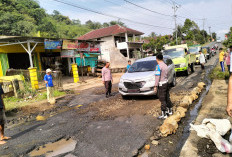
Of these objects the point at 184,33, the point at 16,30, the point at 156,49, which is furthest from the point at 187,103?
the point at 184,33

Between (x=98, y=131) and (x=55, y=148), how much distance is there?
1127mm

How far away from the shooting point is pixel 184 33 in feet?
178

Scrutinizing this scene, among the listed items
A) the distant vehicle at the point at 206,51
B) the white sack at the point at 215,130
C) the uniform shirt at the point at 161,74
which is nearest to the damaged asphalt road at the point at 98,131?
the white sack at the point at 215,130

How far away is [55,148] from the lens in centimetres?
392

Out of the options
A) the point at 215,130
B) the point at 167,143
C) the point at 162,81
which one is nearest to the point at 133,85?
the point at 162,81

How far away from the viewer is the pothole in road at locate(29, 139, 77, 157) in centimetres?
371

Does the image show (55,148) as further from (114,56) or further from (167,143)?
(114,56)

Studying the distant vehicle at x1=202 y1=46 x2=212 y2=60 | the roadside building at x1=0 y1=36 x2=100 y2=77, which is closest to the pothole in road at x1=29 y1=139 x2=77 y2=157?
the roadside building at x1=0 y1=36 x2=100 y2=77

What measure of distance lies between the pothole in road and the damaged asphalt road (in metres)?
0.11

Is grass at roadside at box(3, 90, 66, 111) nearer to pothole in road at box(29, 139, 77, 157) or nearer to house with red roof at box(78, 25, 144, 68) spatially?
pothole in road at box(29, 139, 77, 157)

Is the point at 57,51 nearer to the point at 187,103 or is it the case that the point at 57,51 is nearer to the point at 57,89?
the point at 57,89

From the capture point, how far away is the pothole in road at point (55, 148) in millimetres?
3707

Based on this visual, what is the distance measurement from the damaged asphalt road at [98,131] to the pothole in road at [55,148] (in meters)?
0.11

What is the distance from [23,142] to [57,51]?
52.4 ft
